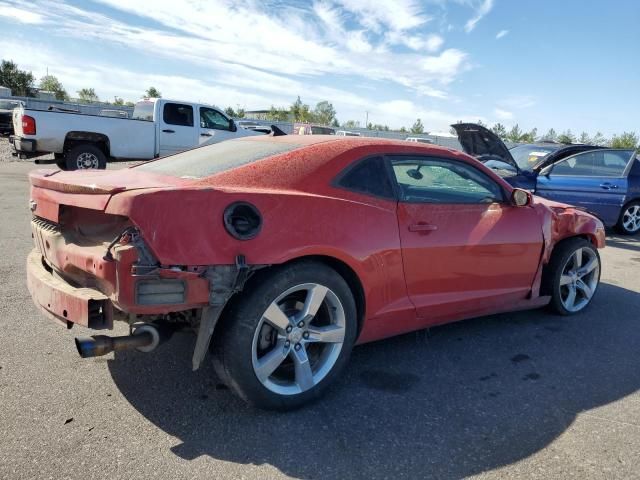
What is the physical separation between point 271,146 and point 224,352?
1430 millimetres

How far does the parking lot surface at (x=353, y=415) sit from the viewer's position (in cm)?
248

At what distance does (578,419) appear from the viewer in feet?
9.91

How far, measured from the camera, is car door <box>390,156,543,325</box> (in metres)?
3.46

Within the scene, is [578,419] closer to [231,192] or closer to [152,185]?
[231,192]

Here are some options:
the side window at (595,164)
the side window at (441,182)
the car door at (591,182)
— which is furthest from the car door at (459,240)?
the side window at (595,164)

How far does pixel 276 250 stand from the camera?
2.74 metres

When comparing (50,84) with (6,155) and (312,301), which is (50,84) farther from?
(312,301)

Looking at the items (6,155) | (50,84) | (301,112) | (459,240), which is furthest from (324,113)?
(459,240)

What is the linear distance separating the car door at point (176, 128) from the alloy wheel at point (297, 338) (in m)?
11.2

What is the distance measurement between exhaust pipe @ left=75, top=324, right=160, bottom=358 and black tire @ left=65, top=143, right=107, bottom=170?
10.1 metres

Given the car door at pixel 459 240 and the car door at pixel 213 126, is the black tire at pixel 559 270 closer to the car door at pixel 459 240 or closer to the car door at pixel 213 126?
the car door at pixel 459 240

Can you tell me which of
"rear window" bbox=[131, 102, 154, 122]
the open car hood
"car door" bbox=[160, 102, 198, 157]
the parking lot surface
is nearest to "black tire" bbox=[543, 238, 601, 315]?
the parking lot surface

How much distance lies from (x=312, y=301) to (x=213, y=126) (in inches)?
478

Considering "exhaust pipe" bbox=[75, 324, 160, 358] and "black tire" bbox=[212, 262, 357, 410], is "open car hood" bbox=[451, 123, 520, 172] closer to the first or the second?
"black tire" bbox=[212, 262, 357, 410]
